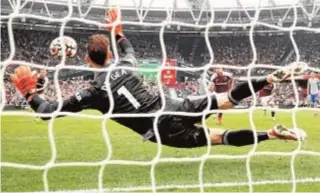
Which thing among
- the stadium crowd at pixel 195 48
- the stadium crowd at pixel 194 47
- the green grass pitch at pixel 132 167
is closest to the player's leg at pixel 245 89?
the green grass pitch at pixel 132 167

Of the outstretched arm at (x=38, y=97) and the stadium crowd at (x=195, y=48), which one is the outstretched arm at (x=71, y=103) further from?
the stadium crowd at (x=195, y=48)

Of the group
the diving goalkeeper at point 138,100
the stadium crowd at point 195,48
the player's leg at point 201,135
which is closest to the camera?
the diving goalkeeper at point 138,100

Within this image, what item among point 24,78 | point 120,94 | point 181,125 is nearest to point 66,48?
point 120,94

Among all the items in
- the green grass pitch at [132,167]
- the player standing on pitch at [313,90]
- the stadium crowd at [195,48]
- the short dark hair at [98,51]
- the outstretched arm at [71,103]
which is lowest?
the green grass pitch at [132,167]

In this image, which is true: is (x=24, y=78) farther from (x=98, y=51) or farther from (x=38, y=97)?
(x=98, y=51)

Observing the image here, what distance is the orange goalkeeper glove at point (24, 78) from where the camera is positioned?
246 centimetres

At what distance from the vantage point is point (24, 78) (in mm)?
2488

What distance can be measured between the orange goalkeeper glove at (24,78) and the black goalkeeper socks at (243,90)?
1045mm

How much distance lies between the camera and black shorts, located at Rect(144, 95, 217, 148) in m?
3.04

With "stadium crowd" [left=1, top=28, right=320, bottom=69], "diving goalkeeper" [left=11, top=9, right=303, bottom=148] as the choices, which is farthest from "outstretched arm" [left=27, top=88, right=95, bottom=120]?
"stadium crowd" [left=1, top=28, right=320, bottom=69]

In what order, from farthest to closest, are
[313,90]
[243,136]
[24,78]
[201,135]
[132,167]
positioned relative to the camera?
[313,90] → [132,167] → [243,136] → [201,135] → [24,78]

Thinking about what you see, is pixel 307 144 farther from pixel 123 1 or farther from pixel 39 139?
pixel 123 1

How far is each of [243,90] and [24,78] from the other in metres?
1.14

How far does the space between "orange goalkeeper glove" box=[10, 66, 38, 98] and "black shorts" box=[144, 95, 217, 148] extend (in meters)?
0.74
